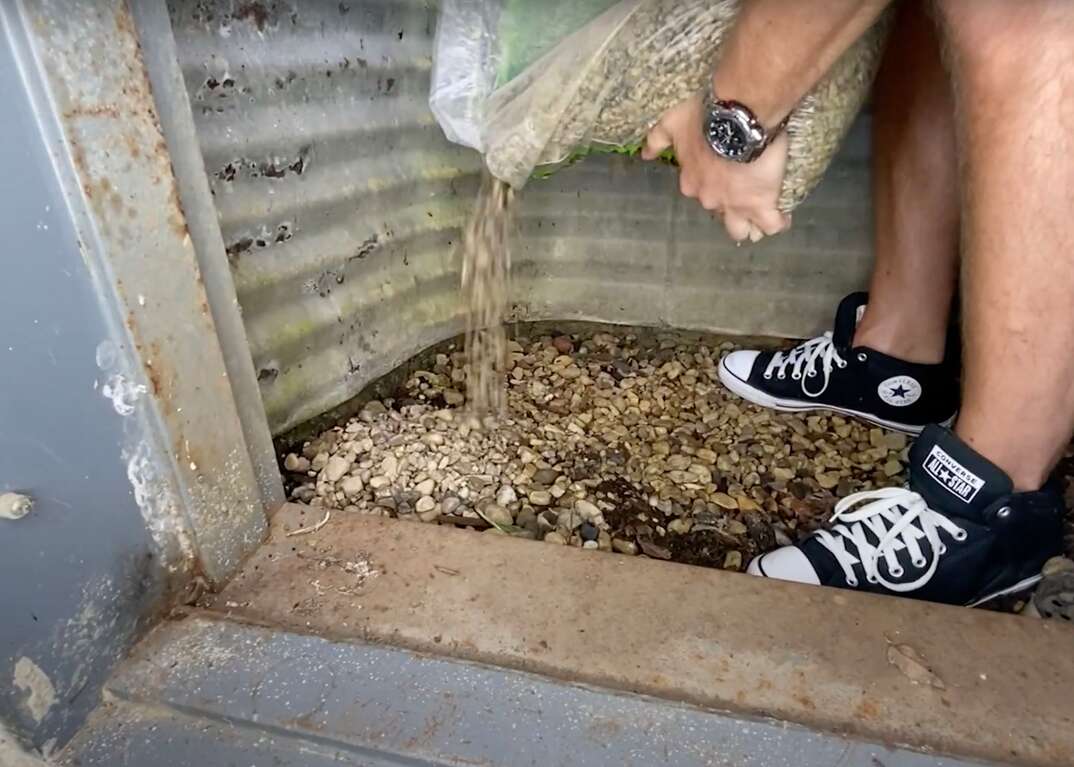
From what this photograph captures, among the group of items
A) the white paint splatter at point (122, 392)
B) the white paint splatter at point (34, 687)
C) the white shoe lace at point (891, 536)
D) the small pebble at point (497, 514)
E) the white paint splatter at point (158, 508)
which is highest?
the white paint splatter at point (122, 392)

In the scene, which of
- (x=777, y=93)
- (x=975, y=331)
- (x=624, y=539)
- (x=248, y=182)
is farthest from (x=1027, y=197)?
(x=248, y=182)

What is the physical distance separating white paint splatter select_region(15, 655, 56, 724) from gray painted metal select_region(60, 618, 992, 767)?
0.05 metres

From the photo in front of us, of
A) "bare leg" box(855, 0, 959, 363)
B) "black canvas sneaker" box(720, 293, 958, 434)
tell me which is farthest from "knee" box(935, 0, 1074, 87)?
"black canvas sneaker" box(720, 293, 958, 434)

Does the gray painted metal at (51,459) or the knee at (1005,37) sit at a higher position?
the knee at (1005,37)

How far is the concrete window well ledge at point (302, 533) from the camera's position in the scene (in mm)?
726

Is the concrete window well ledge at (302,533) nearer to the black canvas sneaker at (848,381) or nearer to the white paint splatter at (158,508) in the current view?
the white paint splatter at (158,508)

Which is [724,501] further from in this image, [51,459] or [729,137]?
[51,459]

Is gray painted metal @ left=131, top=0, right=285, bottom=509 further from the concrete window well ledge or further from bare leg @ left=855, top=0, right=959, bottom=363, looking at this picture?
bare leg @ left=855, top=0, right=959, bottom=363

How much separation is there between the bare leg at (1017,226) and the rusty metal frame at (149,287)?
2.73ft

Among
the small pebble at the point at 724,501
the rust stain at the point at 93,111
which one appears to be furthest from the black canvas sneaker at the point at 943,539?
the rust stain at the point at 93,111

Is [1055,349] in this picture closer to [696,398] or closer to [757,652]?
[757,652]

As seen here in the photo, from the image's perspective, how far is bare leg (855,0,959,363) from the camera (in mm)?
1241

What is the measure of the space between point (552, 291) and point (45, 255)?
119 centimetres

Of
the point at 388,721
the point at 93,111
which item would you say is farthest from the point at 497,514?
the point at 93,111
